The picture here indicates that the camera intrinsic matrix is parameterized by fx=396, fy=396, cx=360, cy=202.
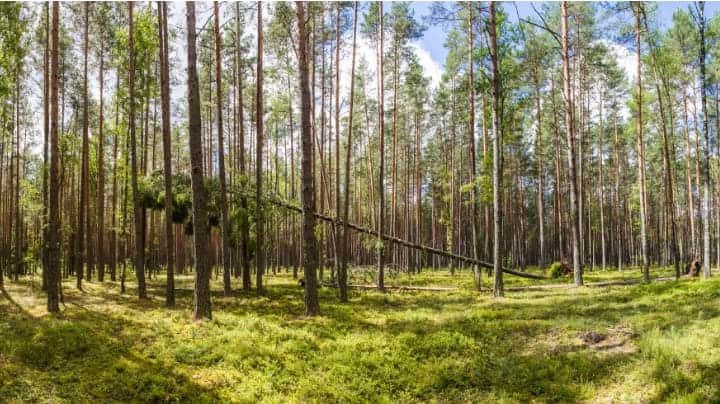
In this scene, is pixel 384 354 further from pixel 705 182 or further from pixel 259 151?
pixel 705 182

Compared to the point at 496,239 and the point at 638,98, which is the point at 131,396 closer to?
the point at 496,239

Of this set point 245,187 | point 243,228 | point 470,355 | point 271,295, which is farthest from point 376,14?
point 470,355

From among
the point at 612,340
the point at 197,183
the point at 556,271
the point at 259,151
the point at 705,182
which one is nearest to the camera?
the point at 612,340

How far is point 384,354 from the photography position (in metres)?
9.51

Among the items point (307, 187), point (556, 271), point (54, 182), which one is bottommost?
point (556, 271)

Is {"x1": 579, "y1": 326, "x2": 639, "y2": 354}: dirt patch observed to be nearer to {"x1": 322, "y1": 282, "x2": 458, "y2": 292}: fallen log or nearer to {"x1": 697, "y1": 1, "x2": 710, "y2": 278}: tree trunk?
{"x1": 322, "y1": 282, "x2": 458, "y2": 292}: fallen log

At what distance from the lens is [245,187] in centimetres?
1902

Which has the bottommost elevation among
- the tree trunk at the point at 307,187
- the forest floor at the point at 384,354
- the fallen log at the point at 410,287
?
the fallen log at the point at 410,287

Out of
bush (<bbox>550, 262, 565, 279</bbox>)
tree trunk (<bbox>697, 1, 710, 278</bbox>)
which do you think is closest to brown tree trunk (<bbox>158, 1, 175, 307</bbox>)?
bush (<bbox>550, 262, 565, 279</bbox>)

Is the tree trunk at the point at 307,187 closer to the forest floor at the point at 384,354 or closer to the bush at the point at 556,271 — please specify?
the forest floor at the point at 384,354

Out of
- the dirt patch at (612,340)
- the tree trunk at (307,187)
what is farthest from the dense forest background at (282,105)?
the dirt patch at (612,340)

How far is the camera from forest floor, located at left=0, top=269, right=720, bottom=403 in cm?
729

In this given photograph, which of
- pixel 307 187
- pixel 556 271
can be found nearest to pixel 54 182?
pixel 307 187

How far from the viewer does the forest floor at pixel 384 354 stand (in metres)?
7.29
